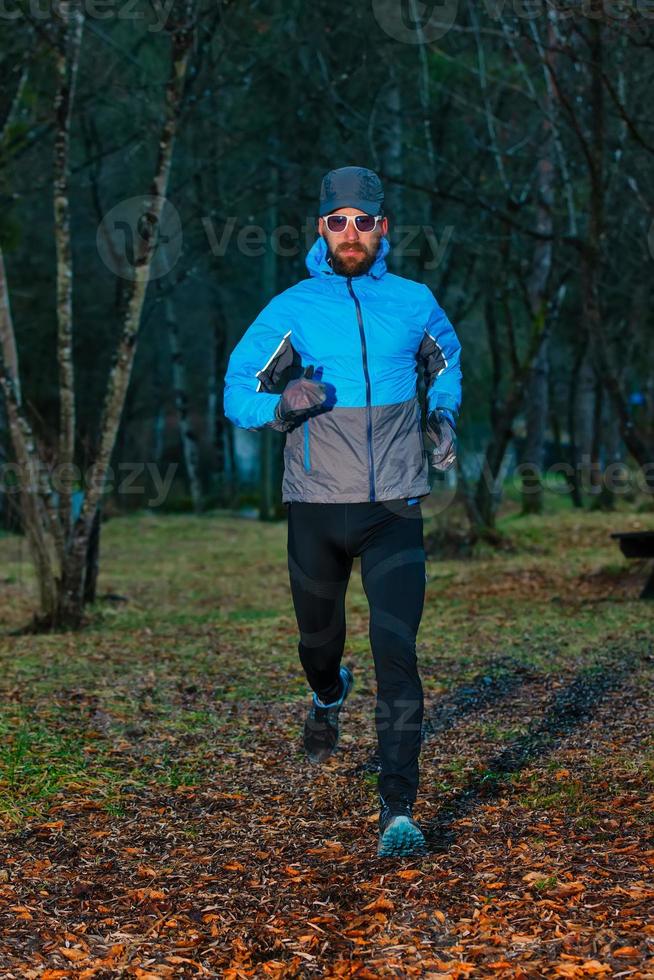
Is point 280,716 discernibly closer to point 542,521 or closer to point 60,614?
point 60,614

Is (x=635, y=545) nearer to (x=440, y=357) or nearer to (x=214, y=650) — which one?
(x=214, y=650)

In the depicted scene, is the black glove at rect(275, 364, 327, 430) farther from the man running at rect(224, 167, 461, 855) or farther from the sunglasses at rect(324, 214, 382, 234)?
the sunglasses at rect(324, 214, 382, 234)

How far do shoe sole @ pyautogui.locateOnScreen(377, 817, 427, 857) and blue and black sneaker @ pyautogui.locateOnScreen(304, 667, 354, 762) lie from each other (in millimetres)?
1044

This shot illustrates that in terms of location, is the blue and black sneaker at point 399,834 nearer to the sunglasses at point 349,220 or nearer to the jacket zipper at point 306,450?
the jacket zipper at point 306,450

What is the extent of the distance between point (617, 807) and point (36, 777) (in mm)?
2512

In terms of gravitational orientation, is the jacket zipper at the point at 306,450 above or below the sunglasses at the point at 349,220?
below

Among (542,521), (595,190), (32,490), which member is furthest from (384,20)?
(32,490)

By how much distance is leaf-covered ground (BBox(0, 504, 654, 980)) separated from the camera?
12.3 ft

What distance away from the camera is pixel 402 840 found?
4.39 metres

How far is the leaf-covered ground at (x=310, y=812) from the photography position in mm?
3734

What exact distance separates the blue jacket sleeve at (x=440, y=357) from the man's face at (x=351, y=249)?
27 centimetres

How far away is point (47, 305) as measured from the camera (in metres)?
28.6

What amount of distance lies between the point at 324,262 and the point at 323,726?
2008mm

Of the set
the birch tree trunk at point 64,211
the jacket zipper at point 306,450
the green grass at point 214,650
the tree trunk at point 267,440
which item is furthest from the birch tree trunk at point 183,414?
the jacket zipper at point 306,450
